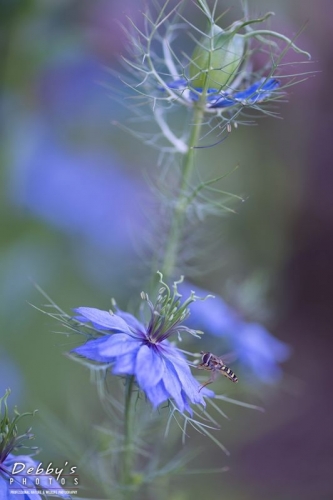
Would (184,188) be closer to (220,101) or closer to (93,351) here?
(220,101)

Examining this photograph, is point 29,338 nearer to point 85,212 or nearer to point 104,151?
point 85,212

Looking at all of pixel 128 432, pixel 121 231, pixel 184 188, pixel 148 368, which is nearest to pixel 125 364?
pixel 148 368

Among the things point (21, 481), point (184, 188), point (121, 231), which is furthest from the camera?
point (121, 231)

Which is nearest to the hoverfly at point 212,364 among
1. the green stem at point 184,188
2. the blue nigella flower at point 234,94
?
the green stem at point 184,188

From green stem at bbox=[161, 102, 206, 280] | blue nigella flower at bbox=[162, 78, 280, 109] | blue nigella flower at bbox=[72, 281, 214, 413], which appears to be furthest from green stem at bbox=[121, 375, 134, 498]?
blue nigella flower at bbox=[162, 78, 280, 109]

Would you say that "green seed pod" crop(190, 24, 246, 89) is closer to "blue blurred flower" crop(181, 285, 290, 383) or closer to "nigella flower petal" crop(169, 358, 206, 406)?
"nigella flower petal" crop(169, 358, 206, 406)

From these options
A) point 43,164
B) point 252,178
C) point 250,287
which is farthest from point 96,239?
point 252,178
